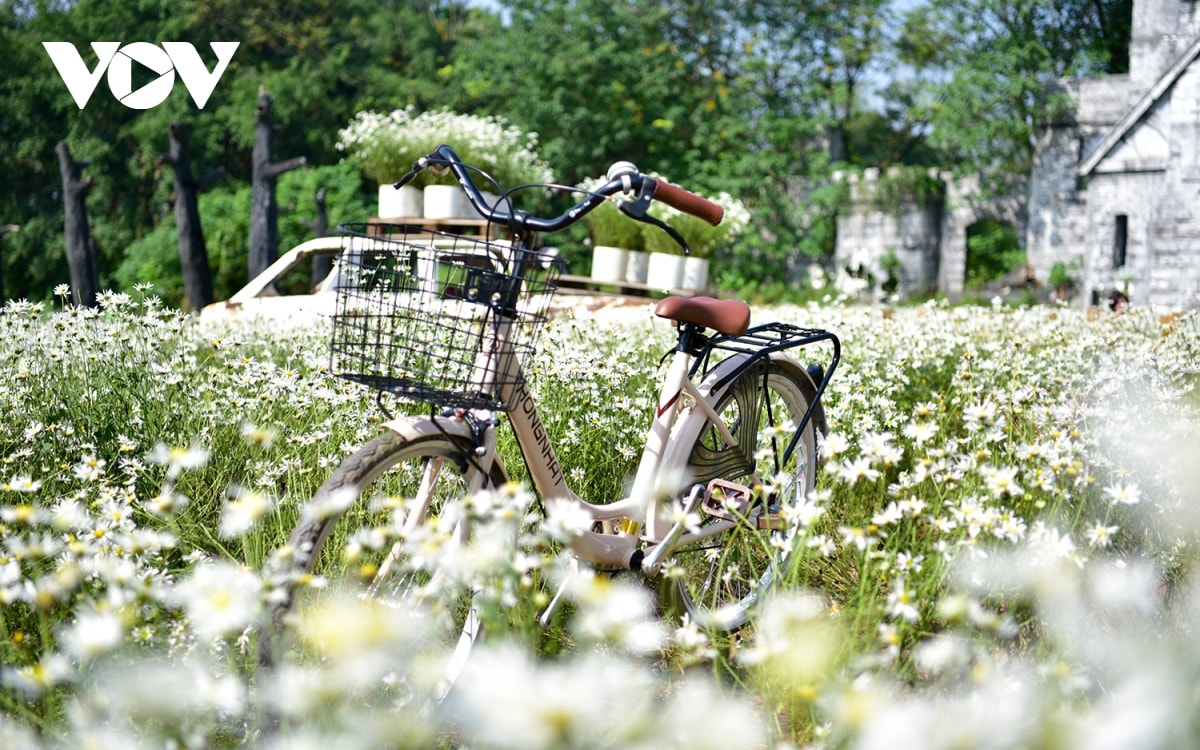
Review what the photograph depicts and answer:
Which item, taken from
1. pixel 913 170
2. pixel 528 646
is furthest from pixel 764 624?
pixel 913 170

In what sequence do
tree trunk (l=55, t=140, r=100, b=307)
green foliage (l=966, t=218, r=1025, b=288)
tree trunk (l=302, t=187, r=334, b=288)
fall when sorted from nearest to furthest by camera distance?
tree trunk (l=55, t=140, r=100, b=307) < tree trunk (l=302, t=187, r=334, b=288) < green foliage (l=966, t=218, r=1025, b=288)

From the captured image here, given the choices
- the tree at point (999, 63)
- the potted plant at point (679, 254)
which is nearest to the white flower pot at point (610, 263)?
the potted plant at point (679, 254)

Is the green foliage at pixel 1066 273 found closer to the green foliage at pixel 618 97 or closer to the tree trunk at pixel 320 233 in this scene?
the green foliage at pixel 618 97

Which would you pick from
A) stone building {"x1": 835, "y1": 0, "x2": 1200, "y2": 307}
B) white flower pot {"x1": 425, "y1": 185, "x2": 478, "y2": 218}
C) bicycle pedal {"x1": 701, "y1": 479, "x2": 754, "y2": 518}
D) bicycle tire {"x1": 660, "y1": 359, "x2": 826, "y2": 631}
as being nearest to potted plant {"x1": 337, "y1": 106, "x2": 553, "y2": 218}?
white flower pot {"x1": 425, "y1": 185, "x2": 478, "y2": 218}

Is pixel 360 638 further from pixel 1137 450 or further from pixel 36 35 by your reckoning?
pixel 36 35

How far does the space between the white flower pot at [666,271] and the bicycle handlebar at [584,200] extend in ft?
25.1

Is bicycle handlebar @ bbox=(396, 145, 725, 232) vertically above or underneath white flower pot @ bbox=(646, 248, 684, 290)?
above

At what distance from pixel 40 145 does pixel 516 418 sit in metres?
27.1

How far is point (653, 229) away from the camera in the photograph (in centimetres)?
1071

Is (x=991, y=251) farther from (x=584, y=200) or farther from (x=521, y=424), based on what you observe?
(x=521, y=424)

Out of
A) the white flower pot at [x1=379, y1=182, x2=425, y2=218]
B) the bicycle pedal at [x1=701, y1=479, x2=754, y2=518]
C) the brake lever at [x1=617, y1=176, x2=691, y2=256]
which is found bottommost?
the bicycle pedal at [x1=701, y1=479, x2=754, y2=518]

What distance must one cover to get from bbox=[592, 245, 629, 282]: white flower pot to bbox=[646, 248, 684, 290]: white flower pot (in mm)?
415

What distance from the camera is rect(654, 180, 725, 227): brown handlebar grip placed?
2.56 m

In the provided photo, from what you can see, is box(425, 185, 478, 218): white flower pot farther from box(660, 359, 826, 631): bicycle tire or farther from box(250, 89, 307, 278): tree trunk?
box(660, 359, 826, 631): bicycle tire
